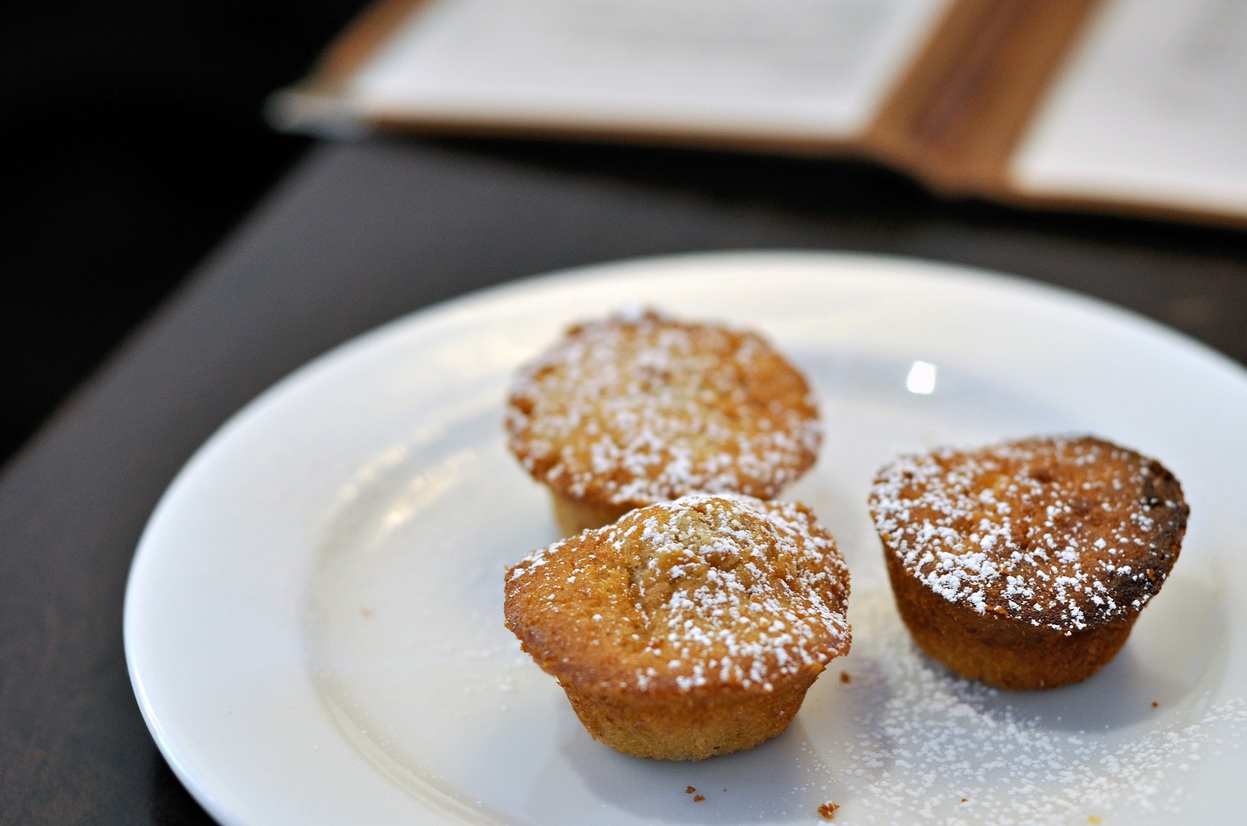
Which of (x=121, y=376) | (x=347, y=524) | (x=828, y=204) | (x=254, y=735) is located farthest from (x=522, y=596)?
(x=828, y=204)

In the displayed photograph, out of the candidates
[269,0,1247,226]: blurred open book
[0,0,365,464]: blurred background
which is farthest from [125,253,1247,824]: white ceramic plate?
[0,0,365,464]: blurred background

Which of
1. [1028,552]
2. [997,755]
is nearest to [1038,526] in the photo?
[1028,552]

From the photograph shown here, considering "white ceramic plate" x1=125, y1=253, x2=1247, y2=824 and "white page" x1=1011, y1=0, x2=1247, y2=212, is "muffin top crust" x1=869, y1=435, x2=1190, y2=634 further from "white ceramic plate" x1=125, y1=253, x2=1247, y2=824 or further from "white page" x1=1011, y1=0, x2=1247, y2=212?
"white page" x1=1011, y1=0, x2=1247, y2=212

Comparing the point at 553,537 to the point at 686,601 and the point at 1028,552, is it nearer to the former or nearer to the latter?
the point at 686,601

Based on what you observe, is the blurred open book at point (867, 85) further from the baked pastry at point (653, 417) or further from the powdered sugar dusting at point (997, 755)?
the powdered sugar dusting at point (997, 755)

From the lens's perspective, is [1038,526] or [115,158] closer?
[1038,526]

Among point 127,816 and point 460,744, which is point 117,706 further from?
point 460,744

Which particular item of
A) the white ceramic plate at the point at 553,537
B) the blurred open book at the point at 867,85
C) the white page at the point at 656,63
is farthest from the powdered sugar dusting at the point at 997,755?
the white page at the point at 656,63
